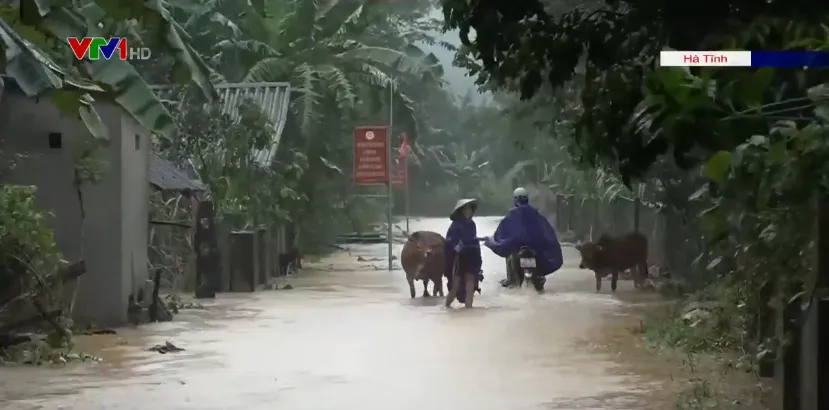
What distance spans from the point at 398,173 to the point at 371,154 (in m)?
1.81

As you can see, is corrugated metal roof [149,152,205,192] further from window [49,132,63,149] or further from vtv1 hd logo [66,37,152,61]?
vtv1 hd logo [66,37,152,61]

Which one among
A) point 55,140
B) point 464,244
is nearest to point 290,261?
point 464,244

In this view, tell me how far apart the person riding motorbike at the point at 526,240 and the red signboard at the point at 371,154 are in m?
4.66

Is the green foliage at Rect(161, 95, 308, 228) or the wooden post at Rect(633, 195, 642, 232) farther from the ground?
the green foliage at Rect(161, 95, 308, 228)

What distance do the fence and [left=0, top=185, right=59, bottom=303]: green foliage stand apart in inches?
237

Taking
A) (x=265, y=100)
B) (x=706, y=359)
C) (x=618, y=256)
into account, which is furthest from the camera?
(x=265, y=100)

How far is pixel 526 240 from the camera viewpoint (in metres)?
14.6

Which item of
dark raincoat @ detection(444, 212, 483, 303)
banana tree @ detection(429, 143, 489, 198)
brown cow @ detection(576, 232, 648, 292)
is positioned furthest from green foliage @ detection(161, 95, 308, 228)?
brown cow @ detection(576, 232, 648, 292)

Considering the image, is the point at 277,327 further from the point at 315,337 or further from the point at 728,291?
the point at 728,291

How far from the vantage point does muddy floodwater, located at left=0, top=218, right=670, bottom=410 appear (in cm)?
697

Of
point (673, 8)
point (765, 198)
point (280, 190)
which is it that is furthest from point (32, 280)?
point (280, 190)

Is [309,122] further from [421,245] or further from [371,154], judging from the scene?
[421,245]

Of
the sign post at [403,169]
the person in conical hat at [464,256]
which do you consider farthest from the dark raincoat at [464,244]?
the sign post at [403,169]

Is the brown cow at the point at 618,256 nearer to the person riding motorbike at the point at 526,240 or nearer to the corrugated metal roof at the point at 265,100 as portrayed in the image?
the person riding motorbike at the point at 526,240
